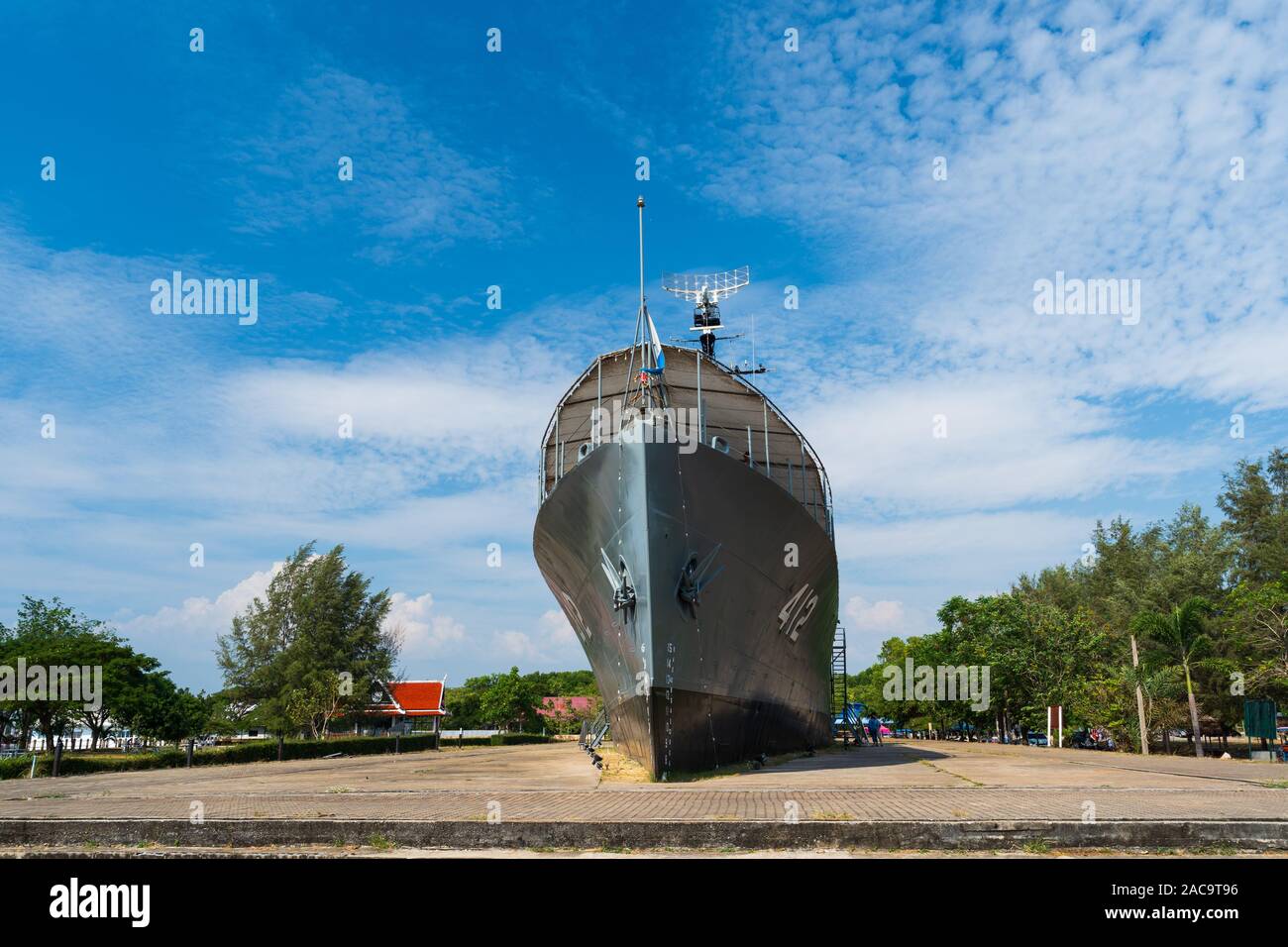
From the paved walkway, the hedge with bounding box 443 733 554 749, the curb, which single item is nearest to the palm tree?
the paved walkway

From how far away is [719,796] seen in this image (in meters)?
10.5

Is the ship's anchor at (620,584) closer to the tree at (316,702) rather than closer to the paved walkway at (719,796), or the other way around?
the paved walkway at (719,796)

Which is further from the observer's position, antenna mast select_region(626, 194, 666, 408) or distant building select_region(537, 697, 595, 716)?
distant building select_region(537, 697, 595, 716)

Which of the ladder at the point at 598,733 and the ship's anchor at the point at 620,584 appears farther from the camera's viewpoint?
the ladder at the point at 598,733

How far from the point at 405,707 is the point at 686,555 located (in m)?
48.6

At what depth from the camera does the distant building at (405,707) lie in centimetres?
4966

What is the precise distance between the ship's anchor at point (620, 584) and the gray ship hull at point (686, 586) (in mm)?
63

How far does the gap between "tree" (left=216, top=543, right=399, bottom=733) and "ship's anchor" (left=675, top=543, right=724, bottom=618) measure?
3436 cm

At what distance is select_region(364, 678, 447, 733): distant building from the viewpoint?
163 ft

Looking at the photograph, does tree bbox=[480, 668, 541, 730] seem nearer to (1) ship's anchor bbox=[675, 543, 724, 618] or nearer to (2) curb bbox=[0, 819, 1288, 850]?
(1) ship's anchor bbox=[675, 543, 724, 618]

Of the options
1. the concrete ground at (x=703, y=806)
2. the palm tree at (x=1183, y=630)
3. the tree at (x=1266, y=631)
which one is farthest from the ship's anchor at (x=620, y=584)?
the tree at (x=1266, y=631)

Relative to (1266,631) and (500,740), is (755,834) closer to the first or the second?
(1266,631)
